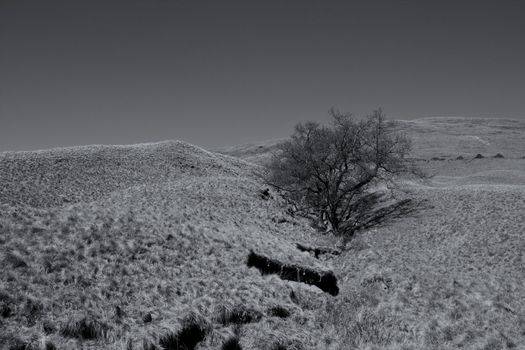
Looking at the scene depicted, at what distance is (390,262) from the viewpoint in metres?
16.1

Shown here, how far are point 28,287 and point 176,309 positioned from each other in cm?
344

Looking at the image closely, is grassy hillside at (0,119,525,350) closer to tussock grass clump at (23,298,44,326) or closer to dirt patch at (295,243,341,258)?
tussock grass clump at (23,298,44,326)

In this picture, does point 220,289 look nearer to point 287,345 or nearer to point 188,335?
point 188,335

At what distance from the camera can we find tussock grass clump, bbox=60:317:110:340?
A: 7566 mm

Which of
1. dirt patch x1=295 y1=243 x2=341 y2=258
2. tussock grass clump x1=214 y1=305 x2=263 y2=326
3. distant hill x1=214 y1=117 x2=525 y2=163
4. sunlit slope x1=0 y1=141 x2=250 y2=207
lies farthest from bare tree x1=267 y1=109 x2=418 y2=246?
distant hill x1=214 y1=117 x2=525 y2=163

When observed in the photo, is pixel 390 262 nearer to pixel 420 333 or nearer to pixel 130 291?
pixel 420 333

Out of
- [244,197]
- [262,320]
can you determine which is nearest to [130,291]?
[262,320]

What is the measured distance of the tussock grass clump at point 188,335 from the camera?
8.01m

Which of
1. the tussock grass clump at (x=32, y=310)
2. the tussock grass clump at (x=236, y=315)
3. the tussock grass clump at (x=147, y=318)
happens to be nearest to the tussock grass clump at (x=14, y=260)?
the tussock grass clump at (x=32, y=310)

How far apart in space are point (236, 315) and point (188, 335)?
150 centimetres

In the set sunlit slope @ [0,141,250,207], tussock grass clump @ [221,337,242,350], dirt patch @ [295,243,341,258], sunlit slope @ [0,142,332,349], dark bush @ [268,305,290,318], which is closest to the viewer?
sunlit slope @ [0,142,332,349]

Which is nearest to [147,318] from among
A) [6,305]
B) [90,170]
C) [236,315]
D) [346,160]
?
[236,315]

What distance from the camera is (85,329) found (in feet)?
25.4

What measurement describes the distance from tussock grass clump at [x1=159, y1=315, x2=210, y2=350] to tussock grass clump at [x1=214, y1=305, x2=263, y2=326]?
0.51m
